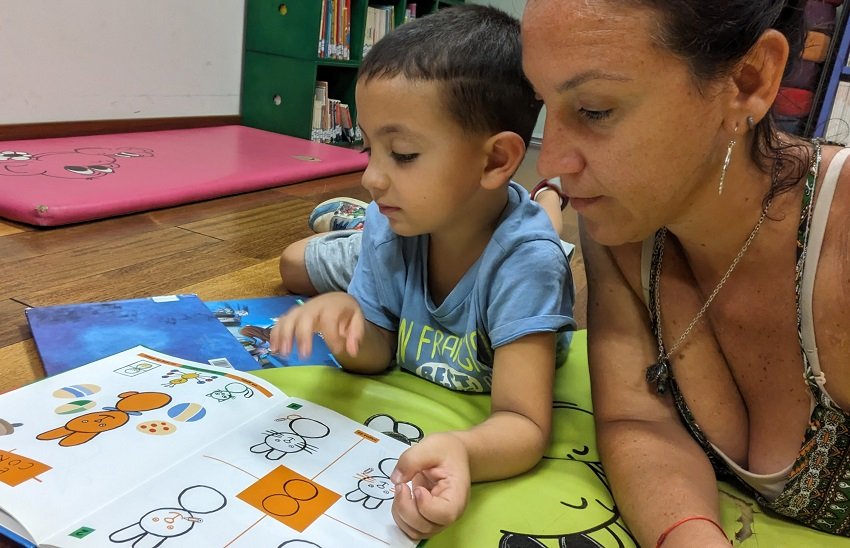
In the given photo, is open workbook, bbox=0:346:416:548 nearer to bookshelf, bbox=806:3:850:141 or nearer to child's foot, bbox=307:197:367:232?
child's foot, bbox=307:197:367:232

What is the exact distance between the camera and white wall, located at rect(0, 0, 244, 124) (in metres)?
2.05

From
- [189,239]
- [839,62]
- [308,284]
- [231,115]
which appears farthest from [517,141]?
[839,62]

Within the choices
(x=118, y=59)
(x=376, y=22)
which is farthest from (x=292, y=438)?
(x=376, y=22)

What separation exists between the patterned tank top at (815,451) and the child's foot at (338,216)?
3.11ft

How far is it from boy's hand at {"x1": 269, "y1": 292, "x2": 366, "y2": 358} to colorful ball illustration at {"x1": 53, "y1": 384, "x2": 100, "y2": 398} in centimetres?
20

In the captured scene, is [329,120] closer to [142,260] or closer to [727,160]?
[142,260]

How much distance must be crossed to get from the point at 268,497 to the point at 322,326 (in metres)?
0.24

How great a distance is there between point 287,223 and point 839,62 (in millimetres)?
2715

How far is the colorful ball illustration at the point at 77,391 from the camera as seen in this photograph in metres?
0.74

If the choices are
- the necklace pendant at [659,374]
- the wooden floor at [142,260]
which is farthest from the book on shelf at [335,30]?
the necklace pendant at [659,374]

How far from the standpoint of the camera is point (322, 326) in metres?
0.80

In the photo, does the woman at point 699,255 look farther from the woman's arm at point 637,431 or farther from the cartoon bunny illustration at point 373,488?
the cartoon bunny illustration at point 373,488

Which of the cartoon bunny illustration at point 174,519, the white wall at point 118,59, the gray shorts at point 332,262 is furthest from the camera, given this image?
the white wall at point 118,59

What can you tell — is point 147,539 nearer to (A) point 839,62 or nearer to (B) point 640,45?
(B) point 640,45
